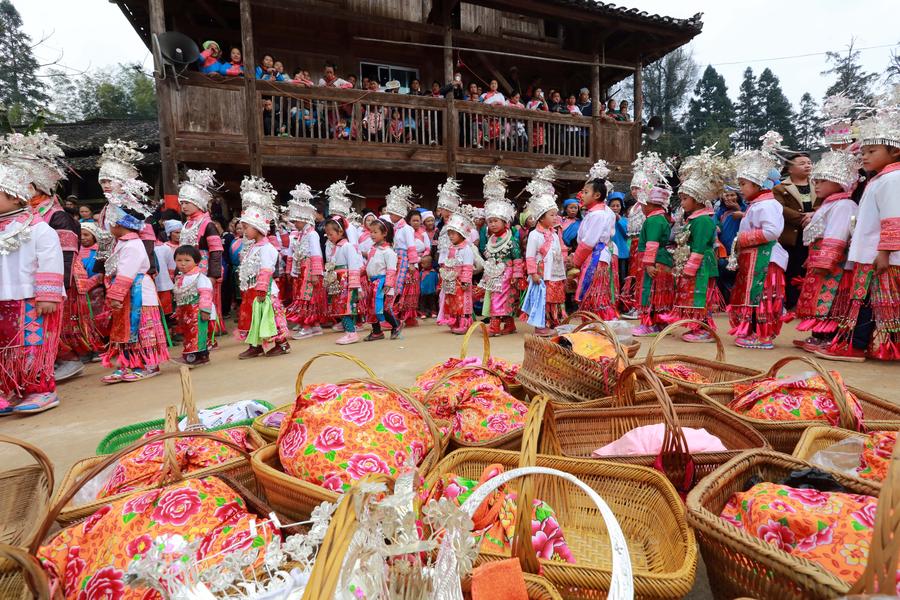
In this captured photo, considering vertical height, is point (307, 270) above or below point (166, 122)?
below

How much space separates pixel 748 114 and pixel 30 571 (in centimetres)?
4741

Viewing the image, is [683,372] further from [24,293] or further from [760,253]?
[24,293]

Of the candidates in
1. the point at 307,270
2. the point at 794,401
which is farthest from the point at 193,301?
the point at 794,401

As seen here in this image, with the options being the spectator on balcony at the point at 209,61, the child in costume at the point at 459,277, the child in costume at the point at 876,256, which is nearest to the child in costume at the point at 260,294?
the child in costume at the point at 459,277

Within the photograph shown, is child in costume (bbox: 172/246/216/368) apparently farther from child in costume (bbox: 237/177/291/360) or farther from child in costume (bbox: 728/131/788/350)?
child in costume (bbox: 728/131/788/350)

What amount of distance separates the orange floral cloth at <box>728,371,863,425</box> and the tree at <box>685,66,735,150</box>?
1275 inches

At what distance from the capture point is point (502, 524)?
1415 mm

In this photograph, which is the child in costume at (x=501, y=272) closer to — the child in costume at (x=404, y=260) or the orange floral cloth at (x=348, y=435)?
the child in costume at (x=404, y=260)

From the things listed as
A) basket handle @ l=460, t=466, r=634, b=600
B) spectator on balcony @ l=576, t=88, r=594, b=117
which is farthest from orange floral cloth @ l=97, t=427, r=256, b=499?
spectator on balcony @ l=576, t=88, r=594, b=117

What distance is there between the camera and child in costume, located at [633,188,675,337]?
5.80 meters

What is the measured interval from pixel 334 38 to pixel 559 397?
11649 millimetres

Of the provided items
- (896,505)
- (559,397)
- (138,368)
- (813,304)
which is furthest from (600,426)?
(138,368)

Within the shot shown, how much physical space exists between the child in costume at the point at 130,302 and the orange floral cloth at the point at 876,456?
17.6 ft

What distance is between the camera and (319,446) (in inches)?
68.1
